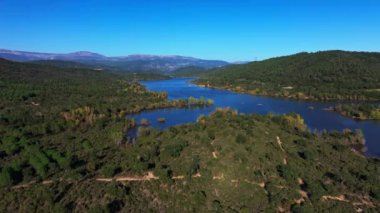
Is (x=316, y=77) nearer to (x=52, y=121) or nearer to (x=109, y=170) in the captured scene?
(x=52, y=121)

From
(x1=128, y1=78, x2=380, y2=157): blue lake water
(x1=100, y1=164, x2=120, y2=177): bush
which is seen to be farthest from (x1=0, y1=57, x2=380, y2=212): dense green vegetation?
(x1=128, y1=78, x2=380, y2=157): blue lake water

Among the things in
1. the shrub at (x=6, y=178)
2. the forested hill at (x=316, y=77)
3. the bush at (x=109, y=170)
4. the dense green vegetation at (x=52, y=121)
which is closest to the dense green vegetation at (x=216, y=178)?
the bush at (x=109, y=170)

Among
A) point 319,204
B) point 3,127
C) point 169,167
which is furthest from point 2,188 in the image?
point 3,127

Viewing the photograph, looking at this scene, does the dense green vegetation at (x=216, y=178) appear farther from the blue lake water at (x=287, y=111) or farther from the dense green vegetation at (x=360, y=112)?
the dense green vegetation at (x=360, y=112)

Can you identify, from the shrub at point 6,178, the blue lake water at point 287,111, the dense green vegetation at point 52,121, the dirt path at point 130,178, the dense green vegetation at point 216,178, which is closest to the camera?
the dense green vegetation at point 216,178

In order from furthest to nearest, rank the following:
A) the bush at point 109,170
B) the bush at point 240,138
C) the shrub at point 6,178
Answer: the bush at point 240,138, the bush at point 109,170, the shrub at point 6,178

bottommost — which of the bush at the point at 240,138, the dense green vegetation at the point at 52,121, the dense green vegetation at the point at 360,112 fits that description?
the dense green vegetation at the point at 52,121
